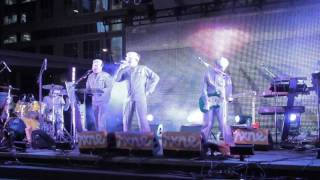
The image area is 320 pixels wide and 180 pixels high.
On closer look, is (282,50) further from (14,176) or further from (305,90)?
(14,176)

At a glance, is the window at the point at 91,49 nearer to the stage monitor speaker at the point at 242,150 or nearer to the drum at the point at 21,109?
the drum at the point at 21,109

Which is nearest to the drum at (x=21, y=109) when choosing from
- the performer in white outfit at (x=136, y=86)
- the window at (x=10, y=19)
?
the performer in white outfit at (x=136, y=86)

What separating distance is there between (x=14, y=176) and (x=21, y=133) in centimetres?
267

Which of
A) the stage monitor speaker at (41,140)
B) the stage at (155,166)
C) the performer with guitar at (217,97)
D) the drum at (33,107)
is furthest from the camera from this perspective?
the drum at (33,107)

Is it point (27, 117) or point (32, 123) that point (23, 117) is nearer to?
point (27, 117)

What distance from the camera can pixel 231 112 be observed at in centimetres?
1538

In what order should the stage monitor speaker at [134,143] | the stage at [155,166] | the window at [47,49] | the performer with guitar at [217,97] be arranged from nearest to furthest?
the stage at [155,166] → the stage monitor speaker at [134,143] → the performer with guitar at [217,97] → the window at [47,49]

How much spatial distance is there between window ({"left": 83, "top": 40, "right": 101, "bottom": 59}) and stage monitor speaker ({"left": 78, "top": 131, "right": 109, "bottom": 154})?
149 feet

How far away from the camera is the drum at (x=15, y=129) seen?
12070 millimetres

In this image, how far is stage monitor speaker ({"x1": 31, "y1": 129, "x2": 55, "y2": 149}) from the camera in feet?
38.1

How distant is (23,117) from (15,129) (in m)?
1.35

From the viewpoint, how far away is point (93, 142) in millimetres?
9953

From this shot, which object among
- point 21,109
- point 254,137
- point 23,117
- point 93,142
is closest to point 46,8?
point 21,109

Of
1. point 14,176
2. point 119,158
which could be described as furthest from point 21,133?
point 119,158
